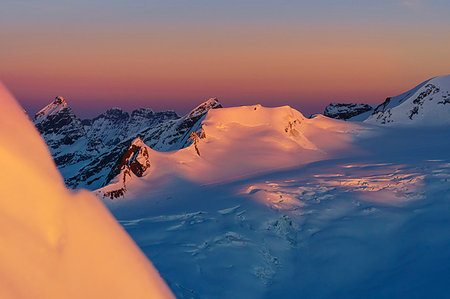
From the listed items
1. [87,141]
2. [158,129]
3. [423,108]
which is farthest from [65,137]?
[423,108]

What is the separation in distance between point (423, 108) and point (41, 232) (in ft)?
223

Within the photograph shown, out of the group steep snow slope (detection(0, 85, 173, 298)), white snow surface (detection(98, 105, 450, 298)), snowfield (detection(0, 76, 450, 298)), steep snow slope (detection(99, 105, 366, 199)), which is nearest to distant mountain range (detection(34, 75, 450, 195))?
steep snow slope (detection(99, 105, 366, 199))

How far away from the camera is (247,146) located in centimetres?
4334

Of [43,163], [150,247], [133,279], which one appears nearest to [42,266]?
[43,163]

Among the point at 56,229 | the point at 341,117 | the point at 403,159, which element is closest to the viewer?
the point at 56,229

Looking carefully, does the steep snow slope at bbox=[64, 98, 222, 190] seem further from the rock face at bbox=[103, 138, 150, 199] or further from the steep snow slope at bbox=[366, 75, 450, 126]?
the rock face at bbox=[103, 138, 150, 199]

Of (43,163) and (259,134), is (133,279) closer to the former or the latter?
(43,163)

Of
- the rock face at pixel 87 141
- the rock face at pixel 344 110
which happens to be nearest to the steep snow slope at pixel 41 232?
the rock face at pixel 87 141

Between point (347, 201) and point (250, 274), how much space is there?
9412 millimetres

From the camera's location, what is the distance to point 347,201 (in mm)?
23266

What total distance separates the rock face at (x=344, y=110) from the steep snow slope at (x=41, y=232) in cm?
9453

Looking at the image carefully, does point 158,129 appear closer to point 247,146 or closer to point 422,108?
point 422,108

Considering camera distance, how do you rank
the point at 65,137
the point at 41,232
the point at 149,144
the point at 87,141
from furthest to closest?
the point at 65,137
the point at 87,141
the point at 149,144
the point at 41,232

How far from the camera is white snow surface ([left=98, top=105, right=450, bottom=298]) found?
53.3ft
